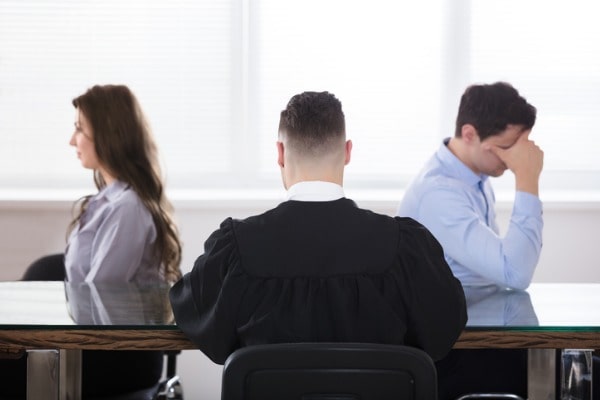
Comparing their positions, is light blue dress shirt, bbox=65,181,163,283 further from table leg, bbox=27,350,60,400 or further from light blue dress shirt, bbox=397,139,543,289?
table leg, bbox=27,350,60,400

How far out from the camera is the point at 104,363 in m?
2.63

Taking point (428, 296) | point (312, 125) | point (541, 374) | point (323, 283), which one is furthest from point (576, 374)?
point (312, 125)

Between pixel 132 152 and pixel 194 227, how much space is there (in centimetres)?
113

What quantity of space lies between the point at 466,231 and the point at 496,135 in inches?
13.1

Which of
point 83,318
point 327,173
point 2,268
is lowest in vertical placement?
point 2,268

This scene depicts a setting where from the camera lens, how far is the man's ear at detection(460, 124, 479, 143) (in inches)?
113

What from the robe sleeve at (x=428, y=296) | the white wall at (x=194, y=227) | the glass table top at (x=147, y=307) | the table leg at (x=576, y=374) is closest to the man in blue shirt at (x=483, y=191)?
the glass table top at (x=147, y=307)

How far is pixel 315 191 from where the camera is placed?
1932 mm

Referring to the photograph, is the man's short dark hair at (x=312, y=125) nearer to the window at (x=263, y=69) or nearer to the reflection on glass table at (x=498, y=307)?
the reflection on glass table at (x=498, y=307)

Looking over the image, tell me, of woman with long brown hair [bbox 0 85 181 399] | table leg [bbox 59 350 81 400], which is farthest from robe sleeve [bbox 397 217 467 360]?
woman with long brown hair [bbox 0 85 181 399]

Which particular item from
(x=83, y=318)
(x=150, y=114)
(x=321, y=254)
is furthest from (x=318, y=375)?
(x=150, y=114)

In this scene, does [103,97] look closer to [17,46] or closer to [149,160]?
[149,160]

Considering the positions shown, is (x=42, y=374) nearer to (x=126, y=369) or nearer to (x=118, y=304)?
(x=118, y=304)

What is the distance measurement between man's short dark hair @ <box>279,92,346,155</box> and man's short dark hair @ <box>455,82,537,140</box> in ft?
3.03
